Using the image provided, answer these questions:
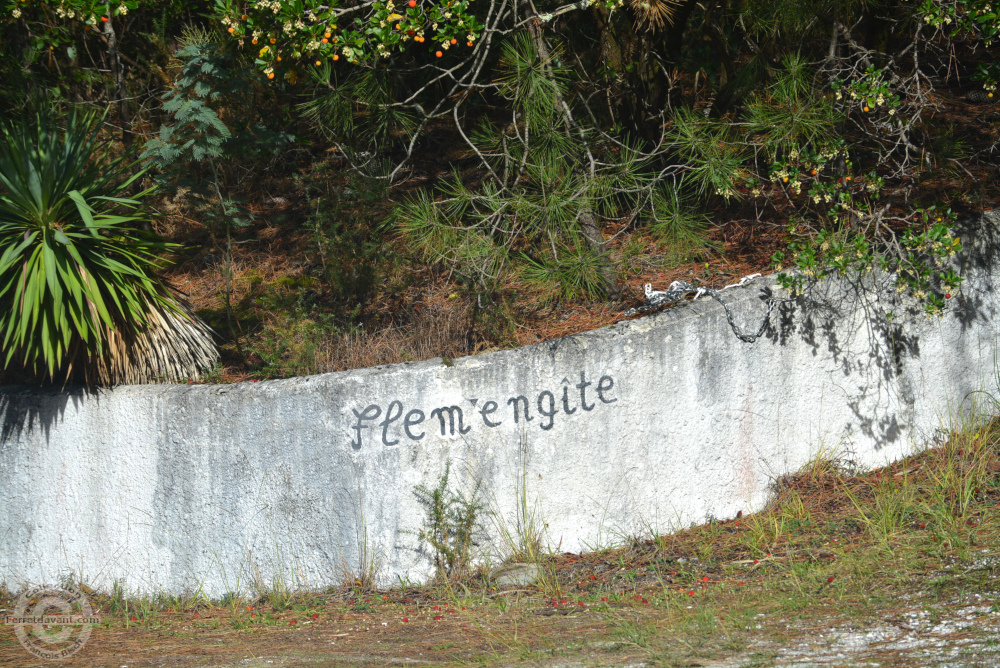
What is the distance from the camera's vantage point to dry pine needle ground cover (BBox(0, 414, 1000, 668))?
3.91m

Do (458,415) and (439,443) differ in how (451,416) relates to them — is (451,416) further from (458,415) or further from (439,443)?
(439,443)

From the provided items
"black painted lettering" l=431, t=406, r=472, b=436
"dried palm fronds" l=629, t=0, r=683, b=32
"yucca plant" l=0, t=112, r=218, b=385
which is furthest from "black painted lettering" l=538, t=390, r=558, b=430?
"dried palm fronds" l=629, t=0, r=683, b=32

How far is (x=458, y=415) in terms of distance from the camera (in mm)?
5324

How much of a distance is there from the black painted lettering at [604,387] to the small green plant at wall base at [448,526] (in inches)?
43.1

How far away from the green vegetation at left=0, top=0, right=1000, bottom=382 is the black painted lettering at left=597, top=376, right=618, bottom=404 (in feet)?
2.25

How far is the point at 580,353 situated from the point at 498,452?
85cm

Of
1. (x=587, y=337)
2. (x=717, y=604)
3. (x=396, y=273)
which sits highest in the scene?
(x=396, y=273)

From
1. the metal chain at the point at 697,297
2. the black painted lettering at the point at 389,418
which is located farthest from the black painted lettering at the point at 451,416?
the metal chain at the point at 697,297

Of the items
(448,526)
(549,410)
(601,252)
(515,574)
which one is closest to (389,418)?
(448,526)

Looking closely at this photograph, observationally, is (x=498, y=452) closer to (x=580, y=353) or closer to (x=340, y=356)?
(x=580, y=353)

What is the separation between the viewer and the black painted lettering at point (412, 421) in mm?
5309

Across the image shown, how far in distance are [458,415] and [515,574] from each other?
108cm

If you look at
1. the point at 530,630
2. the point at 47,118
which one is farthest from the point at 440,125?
the point at 530,630

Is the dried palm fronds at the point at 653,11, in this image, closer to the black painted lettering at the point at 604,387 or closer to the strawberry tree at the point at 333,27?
the strawberry tree at the point at 333,27
